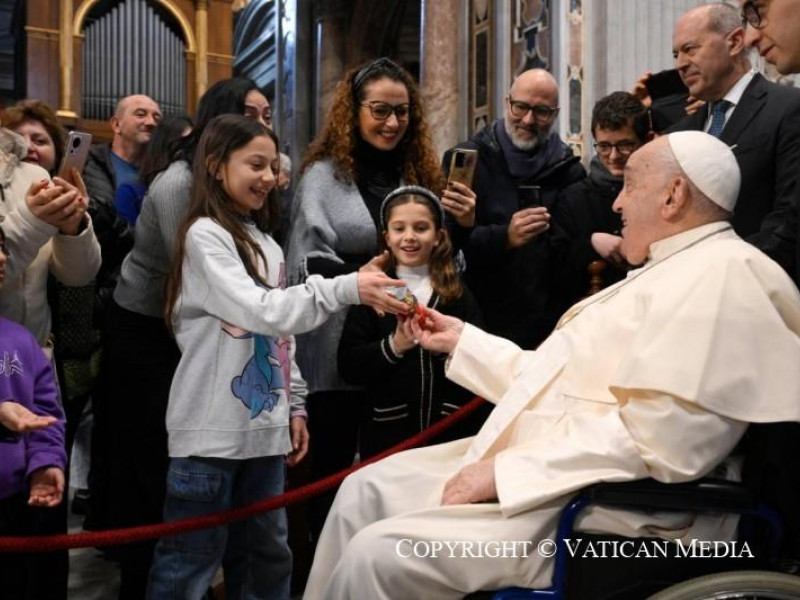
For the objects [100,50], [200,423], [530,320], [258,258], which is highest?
[100,50]

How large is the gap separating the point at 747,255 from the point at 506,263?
1593 mm

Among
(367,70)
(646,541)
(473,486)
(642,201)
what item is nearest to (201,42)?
(367,70)

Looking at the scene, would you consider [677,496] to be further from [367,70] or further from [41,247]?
[367,70]

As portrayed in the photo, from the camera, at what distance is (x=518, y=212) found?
390cm

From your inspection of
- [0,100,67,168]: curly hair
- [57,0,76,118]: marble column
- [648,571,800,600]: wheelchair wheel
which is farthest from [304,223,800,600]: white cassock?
[57,0,76,118]: marble column

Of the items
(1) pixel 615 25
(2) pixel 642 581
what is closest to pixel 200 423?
(2) pixel 642 581

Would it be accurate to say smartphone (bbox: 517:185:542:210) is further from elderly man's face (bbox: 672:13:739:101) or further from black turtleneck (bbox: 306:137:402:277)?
elderly man's face (bbox: 672:13:739:101)

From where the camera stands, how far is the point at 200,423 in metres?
3.06

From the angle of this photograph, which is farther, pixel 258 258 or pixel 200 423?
pixel 258 258

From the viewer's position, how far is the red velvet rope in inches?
109

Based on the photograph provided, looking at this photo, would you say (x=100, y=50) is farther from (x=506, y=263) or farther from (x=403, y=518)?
(x=403, y=518)

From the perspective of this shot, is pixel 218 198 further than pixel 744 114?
No

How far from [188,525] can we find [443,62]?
589 centimetres

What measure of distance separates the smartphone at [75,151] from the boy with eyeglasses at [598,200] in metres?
1.85
